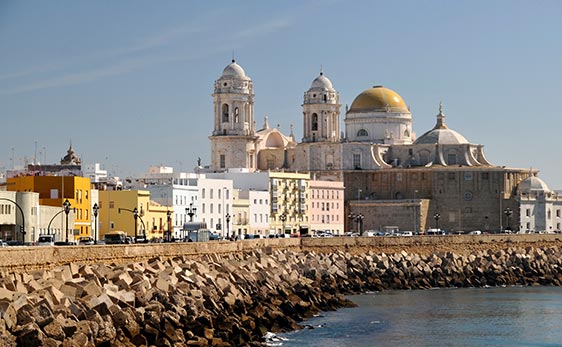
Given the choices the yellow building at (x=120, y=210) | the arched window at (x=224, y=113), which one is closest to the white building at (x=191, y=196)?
the yellow building at (x=120, y=210)

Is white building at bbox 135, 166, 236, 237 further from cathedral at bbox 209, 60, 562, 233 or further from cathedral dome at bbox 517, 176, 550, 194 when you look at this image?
cathedral dome at bbox 517, 176, 550, 194

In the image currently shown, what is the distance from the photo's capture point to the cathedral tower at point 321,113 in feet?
362

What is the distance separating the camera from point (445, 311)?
5147 centimetres

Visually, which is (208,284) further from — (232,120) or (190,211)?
(232,120)

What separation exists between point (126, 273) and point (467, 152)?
265 feet

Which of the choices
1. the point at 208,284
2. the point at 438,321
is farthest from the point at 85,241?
the point at 208,284

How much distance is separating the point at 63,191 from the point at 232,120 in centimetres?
4095

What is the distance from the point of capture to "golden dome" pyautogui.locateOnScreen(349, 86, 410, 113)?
121 meters

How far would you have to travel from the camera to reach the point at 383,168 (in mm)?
113312

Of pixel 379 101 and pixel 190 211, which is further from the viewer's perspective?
pixel 379 101

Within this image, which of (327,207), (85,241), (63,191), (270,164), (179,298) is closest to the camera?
(179,298)

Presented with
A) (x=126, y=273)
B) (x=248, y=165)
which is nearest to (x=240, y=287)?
(x=126, y=273)

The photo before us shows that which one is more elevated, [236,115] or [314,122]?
[236,115]

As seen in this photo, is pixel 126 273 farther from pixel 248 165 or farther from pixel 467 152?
pixel 467 152
